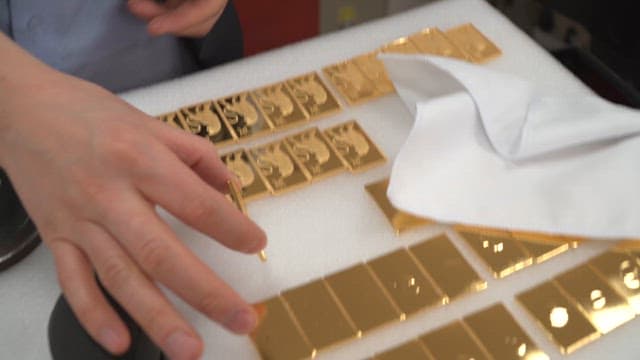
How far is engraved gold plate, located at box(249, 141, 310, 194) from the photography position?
0.55 m

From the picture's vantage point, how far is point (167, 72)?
0.72 metres

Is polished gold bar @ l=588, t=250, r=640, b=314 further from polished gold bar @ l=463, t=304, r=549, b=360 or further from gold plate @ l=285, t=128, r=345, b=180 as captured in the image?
gold plate @ l=285, t=128, r=345, b=180

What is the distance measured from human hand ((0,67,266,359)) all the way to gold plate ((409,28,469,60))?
0.29 metres

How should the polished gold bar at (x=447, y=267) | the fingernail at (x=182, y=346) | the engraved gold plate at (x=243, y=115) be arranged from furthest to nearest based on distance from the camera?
the engraved gold plate at (x=243, y=115) → the polished gold bar at (x=447, y=267) → the fingernail at (x=182, y=346)

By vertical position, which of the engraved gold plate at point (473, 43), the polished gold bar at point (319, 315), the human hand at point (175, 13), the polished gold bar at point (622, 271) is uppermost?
the human hand at point (175, 13)

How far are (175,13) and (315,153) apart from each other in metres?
0.18

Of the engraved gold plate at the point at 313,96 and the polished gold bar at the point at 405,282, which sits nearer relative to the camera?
the polished gold bar at the point at 405,282

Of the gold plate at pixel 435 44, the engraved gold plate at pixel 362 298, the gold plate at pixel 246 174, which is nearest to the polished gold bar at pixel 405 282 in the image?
the engraved gold plate at pixel 362 298

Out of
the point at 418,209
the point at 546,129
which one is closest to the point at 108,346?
the point at 418,209

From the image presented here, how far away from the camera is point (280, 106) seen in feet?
2.01

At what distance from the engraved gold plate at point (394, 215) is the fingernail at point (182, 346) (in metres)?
0.20

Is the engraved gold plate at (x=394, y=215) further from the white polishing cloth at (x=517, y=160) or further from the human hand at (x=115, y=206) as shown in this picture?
the human hand at (x=115, y=206)

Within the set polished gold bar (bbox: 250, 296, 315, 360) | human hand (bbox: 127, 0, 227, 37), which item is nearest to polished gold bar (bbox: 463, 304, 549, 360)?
polished gold bar (bbox: 250, 296, 315, 360)

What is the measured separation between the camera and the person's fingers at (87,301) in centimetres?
39
